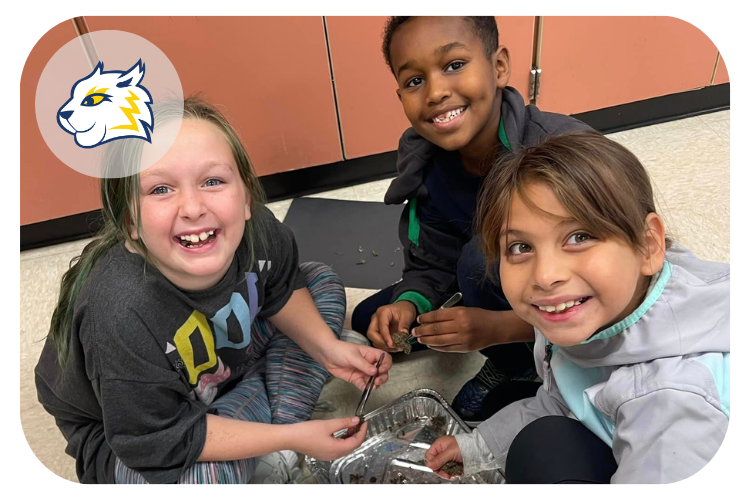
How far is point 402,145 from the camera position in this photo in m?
1.09

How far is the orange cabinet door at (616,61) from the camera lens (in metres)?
1.51

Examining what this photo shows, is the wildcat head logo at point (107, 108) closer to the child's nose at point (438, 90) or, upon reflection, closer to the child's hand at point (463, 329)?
the child's nose at point (438, 90)

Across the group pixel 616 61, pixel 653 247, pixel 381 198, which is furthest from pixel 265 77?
pixel 653 247

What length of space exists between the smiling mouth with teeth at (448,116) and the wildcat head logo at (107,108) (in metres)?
0.44

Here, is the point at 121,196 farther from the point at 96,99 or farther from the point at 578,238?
the point at 578,238

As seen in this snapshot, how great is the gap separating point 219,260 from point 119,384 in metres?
0.22

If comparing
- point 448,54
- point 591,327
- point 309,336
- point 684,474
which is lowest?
point 309,336

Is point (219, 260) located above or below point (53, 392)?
above

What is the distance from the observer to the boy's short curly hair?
0.86 metres

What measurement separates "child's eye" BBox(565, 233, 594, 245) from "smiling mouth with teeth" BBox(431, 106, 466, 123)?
0.33 m

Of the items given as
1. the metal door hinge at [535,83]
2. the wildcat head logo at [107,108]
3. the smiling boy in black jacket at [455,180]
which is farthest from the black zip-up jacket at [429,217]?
the metal door hinge at [535,83]

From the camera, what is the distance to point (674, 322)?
2.19 ft

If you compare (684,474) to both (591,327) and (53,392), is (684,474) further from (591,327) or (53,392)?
(53,392)

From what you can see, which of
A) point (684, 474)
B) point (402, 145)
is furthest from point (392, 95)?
point (684, 474)
